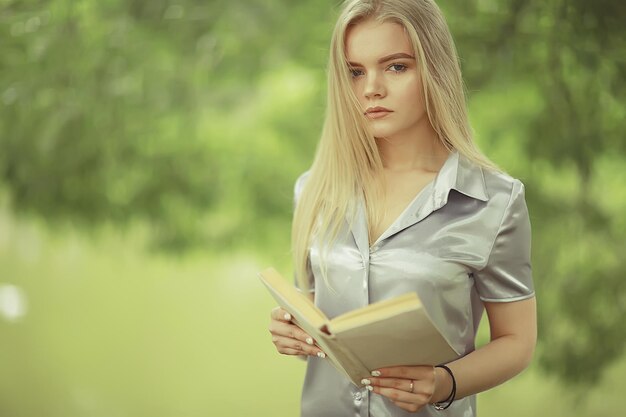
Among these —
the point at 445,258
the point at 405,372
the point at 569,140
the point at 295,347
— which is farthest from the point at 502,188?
the point at 569,140

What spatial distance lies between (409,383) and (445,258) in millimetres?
260

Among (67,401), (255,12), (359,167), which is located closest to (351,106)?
(359,167)

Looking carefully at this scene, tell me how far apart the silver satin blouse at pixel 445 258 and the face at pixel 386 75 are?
0.15 meters

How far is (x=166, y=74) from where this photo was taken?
10.5ft

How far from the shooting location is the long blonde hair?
4.98ft

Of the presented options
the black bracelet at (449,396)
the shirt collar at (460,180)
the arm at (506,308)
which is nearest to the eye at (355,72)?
the shirt collar at (460,180)

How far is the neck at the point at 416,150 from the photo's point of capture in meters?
1.63

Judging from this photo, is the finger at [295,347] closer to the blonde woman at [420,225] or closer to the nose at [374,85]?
the blonde woman at [420,225]

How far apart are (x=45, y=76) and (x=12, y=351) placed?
1207 millimetres

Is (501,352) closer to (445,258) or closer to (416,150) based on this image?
(445,258)

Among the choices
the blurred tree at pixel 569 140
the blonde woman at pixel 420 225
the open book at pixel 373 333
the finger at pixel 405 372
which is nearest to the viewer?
the open book at pixel 373 333

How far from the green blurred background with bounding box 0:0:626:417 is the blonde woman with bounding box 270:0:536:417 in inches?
59.0

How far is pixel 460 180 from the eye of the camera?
154 cm

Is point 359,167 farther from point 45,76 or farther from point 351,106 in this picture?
point 45,76
